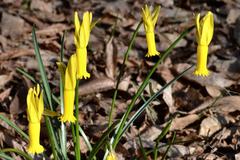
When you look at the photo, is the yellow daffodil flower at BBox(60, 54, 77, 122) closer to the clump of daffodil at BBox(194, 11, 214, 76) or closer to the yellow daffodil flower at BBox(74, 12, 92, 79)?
the yellow daffodil flower at BBox(74, 12, 92, 79)

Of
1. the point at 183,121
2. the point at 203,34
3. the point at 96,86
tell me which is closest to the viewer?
the point at 203,34

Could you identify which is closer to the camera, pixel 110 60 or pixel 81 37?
pixel 81 37

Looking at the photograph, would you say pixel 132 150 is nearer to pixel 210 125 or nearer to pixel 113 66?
pixel 210 125

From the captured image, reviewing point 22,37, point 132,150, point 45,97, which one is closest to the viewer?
point 45,97

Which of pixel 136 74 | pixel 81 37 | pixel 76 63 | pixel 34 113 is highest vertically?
pixel 81 37

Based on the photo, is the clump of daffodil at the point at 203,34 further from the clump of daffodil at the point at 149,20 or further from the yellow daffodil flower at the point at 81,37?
the yellow daffodil flower at the point at 81,37

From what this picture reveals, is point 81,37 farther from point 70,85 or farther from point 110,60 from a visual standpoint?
point 110,60

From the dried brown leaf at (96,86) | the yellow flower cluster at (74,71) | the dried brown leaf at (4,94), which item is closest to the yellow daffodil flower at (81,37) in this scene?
the yellow flower cluster at (74,71)

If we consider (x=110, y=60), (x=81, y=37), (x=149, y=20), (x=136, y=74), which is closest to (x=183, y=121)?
(x=136, y=74)

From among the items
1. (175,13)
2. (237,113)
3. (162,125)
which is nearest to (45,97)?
(162,125)

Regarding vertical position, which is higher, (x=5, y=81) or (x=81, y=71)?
(x=81, y=71)

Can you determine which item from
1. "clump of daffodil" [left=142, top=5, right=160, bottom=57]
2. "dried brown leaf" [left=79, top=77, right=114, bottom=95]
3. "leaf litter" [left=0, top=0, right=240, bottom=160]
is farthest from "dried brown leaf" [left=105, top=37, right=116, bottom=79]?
"clump of daffodil" [left=142, top=5, right=160, bottom=57]
